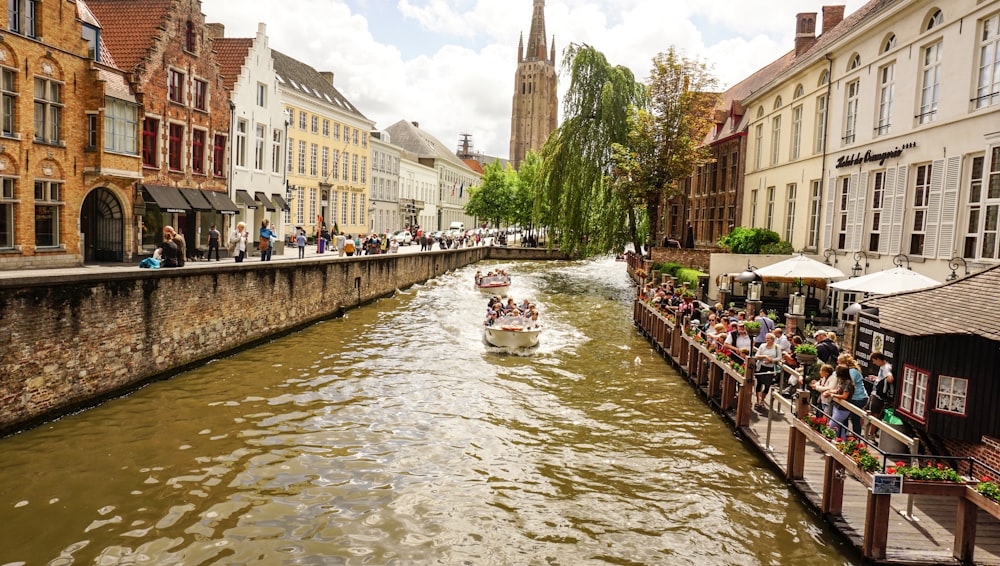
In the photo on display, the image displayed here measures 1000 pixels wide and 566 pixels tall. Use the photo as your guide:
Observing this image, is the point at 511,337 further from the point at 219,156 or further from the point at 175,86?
the point at 219,156

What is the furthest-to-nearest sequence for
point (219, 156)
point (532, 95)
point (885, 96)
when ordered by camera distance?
1. point (532, 95)
2. point (219, 156)
3. point (885, 96)

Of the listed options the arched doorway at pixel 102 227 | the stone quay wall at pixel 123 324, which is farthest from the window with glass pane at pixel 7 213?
the stone quay wall at pixel 123 324

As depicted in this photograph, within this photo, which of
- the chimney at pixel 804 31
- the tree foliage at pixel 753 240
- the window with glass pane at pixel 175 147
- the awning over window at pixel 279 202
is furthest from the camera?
the awning over window at pixel 279 202

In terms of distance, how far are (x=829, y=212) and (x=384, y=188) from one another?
45.6 metres

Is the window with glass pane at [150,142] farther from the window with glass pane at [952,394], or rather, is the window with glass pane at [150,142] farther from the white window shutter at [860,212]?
the window with glass pane at [952,394]

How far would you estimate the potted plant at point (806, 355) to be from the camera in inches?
520

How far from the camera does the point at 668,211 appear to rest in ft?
164

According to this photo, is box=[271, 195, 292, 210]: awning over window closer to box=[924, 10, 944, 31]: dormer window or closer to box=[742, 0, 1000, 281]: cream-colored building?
box=[742, 0, 1000, 281]: cream-colored building

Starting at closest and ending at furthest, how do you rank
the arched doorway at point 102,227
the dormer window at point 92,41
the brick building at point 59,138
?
the brick building at point 59,138, the dormer window at point 92,41, the arched doorway at point 102,227

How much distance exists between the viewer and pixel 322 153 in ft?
151

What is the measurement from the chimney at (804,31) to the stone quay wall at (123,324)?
24439mm

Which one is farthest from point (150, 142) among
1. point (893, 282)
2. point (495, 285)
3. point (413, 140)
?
point (413, 140)

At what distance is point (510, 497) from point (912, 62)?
16.1 meters

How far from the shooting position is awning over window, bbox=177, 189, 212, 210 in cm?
2462
